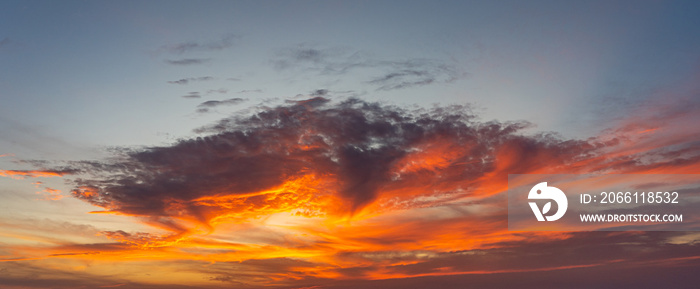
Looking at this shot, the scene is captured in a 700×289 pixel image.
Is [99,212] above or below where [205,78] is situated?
below

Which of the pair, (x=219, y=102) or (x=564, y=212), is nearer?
(x=219, y=102)

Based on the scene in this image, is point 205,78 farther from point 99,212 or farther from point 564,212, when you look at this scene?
point 564,212

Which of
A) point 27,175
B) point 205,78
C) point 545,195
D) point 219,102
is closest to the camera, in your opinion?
point 205,78

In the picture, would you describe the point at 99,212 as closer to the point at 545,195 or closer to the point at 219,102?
the point at 219,102

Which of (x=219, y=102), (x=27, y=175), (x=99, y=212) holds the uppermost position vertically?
(x=219, y=102)

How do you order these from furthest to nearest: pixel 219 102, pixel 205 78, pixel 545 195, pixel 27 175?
pixel 545 195
pixel 27 175
pixel 219 102
pixel 205 78

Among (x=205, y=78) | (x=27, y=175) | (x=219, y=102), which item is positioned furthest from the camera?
(x=27, y=175)

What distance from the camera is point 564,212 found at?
148 ft

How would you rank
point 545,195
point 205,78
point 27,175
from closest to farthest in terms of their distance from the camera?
point 205,78, point 27,175, point 545,195

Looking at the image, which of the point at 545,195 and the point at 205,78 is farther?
the point at 545,195

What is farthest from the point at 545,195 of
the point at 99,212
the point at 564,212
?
the point at 99,212

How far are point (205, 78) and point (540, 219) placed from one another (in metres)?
42.4

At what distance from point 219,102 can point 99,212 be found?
2584 centimetres

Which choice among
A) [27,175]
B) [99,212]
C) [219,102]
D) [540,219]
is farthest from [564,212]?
[27,175]
